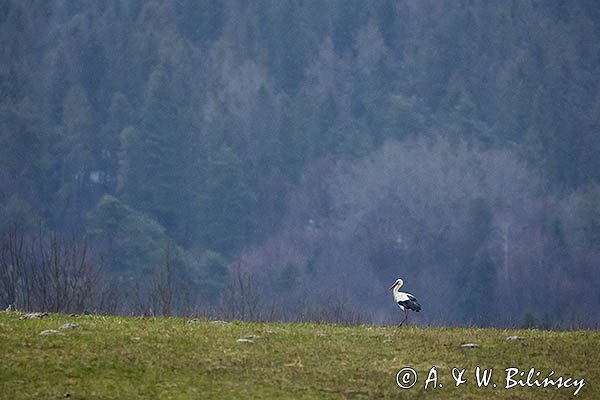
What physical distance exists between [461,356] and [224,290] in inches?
5637

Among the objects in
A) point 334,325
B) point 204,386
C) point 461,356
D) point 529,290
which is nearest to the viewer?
point 204,386

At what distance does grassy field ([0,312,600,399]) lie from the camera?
24.7m

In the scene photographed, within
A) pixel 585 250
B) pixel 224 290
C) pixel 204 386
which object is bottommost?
pixel 204 386

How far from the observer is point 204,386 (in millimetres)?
24891

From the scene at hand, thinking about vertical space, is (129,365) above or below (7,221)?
below

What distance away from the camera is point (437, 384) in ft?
83.6

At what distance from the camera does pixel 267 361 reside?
87.5 ft

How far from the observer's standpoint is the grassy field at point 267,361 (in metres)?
24.7

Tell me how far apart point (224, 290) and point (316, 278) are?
2690 cm

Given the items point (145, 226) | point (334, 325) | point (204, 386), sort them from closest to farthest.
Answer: point (204, 386) < point (334, 325) < point (145, 226)

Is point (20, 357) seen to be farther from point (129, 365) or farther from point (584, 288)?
point (584, 288)

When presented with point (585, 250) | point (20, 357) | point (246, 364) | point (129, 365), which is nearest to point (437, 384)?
point (246, 364)

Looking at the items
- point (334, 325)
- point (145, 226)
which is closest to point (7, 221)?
point (145, 226)

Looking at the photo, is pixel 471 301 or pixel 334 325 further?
pixel 471 301
